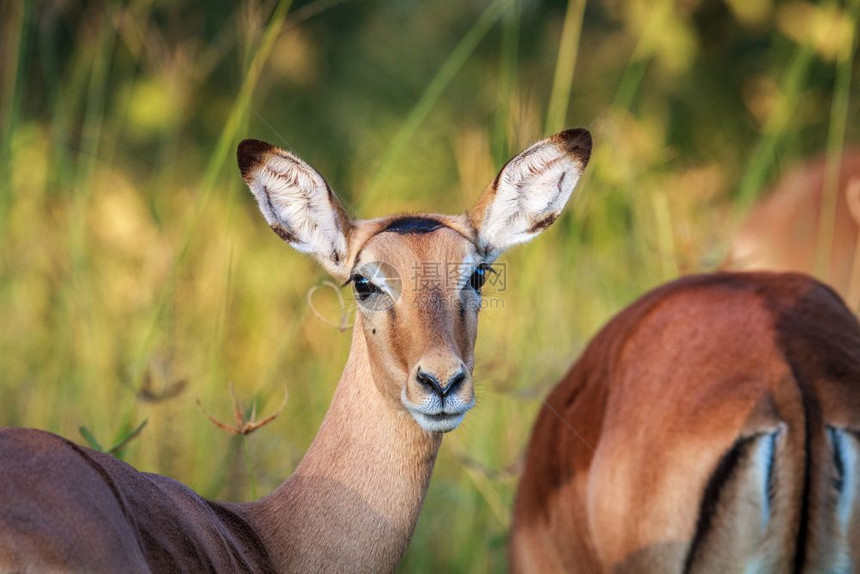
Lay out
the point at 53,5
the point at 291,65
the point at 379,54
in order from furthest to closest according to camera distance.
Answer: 1. the point at 379,54
2. the point at 291,65
3. the point at 53,5

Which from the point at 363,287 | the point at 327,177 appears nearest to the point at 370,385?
the point at 363,287

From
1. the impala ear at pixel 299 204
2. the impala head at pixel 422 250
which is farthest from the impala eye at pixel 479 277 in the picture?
the impala ear at pixel 299 204

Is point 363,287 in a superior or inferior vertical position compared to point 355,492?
superior

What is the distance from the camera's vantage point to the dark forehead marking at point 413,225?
3562 mm

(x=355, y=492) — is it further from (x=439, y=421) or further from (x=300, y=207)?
(x=300, y=207)

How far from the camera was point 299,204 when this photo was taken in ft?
12.4

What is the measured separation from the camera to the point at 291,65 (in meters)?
10.1

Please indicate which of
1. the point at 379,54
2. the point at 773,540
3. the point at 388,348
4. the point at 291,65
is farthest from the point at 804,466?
the point at 379,54

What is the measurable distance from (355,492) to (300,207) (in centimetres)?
91

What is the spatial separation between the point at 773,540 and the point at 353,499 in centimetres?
125

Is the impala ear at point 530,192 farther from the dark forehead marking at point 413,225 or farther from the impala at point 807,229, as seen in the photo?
the impala at point 807,229

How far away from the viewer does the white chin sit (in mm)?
3193

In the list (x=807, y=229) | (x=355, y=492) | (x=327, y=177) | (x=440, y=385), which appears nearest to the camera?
(x=440, y=385)

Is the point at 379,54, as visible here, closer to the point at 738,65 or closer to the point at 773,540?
the point at 738,65
